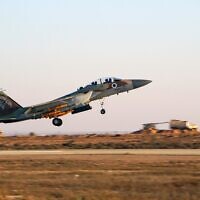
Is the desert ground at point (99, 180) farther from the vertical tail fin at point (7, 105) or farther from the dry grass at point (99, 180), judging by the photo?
the vertical tail fin at point (7, 105)

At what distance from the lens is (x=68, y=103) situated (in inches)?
2415

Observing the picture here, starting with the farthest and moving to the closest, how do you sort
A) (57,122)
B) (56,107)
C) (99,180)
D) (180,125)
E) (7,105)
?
1. (180,125)
2. (7,105)
3. (56,107)
4. (57,122)
5. (99,180)

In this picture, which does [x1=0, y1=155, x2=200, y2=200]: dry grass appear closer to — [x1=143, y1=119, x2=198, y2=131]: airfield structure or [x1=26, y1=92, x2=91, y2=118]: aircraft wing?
[x1=26, y1=92, x2=91, y2=118]: aircraft wing

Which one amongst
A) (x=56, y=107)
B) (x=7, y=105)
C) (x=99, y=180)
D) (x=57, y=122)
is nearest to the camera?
(x=99, y=180)

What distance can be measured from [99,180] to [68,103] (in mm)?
34150

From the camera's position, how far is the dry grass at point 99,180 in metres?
21.3

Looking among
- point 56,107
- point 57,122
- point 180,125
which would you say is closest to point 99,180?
A: point 57,122

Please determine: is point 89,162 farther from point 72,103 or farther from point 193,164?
point 72,103

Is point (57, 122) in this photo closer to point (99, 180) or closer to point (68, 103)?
point (68, 103)

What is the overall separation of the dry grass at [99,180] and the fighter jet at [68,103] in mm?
18421

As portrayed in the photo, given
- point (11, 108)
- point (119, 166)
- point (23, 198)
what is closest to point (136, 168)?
point (119, 166)

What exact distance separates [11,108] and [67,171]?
96.8ft

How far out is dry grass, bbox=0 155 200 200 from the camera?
21281mm

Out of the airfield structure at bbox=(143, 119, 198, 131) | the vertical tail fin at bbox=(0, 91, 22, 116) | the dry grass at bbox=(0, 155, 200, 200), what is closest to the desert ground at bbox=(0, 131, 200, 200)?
the dry grass at bbox=(0, 155, 200, 200)
